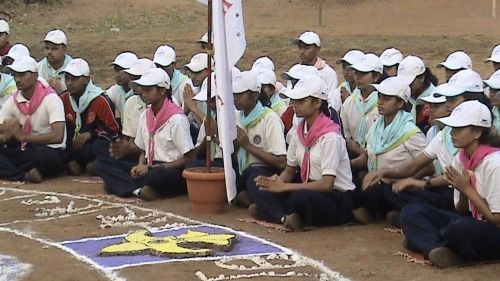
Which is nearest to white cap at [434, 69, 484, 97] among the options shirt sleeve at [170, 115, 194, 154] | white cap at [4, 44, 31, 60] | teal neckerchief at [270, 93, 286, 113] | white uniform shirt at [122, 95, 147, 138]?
teal neckerchief at [270, 93, 286, 113]

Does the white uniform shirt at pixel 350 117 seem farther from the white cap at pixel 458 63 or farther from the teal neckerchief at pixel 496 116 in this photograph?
the teal neckerchief at pixel 496 116

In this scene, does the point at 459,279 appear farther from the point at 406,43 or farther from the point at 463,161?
the point at 406,43

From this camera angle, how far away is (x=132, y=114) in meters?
10.6

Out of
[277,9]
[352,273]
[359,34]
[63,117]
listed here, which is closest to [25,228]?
[63,117]

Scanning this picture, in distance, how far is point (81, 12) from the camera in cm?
3222

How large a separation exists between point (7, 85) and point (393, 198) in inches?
198

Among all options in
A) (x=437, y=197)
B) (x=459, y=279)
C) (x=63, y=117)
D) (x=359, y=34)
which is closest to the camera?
(x=459, y=279)

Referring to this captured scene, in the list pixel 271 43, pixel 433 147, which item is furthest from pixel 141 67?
pixel 271 43

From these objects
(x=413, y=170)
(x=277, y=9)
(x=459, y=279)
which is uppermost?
(x=277, y=9)

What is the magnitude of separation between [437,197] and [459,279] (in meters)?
1.33

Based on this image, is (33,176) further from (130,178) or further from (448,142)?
(448,142)

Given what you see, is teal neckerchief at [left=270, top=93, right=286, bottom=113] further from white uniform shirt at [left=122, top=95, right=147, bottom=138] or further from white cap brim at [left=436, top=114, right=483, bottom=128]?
white cap brim at [left=436, top=114, right=483, bottom=128]

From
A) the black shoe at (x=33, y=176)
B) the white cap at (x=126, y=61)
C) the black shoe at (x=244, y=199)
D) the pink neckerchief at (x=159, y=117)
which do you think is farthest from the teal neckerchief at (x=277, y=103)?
the black shoe at (x=33, y=176)

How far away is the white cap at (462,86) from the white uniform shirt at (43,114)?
404 centimetres
